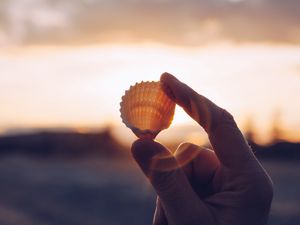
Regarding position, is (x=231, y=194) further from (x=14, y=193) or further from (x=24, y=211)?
(x=14, y=193)

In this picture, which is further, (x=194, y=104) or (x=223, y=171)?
(x=223, y=171)

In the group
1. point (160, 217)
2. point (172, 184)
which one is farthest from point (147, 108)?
point (172, 184)

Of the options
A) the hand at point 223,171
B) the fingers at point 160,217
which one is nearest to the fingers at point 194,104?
the hand at point 223,171

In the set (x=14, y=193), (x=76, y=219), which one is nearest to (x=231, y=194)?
(x=76, y=219)

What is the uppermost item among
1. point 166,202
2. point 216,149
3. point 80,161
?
point 216,149

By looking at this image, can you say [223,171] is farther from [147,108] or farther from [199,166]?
[147,108]

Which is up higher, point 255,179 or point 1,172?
point 255,179
